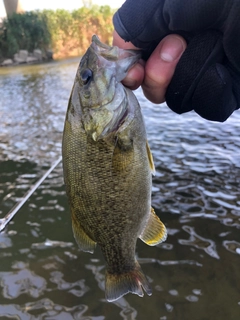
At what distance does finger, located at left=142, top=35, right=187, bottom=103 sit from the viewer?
200 centimetres

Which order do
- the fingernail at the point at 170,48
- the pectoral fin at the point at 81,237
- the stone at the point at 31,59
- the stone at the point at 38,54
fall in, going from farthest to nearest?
the stone at the point at 38,54 < the stone at the point at 31,59 < the pectoral fin at the point at 81,237 < the fingernail at the point at 170,48

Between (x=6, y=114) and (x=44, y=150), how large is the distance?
4.40 metres

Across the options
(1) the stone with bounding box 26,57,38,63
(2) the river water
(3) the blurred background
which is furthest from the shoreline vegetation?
(2) the river water

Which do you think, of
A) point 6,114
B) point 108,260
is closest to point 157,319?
point 108,260

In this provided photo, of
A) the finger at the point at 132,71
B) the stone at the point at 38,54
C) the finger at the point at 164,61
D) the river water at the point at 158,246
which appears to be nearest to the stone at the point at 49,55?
the stone at the point at 38,54

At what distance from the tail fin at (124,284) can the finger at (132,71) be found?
124 centimetres

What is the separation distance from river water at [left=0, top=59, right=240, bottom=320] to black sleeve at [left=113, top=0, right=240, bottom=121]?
291cm

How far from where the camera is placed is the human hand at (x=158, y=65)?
2.00m

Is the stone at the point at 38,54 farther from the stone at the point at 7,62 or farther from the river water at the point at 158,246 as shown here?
the river water at the point at 158,246

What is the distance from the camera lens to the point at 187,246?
5.21 meters

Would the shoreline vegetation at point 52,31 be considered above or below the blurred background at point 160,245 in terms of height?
above

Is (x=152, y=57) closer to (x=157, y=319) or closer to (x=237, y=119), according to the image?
(x=157, y=319)

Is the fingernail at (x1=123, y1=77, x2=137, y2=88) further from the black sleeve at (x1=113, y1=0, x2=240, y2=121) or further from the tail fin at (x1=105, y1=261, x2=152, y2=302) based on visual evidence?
the tail fin at (x1=105, y1=261, x2=152, y2=302)

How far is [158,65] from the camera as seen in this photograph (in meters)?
2.02
